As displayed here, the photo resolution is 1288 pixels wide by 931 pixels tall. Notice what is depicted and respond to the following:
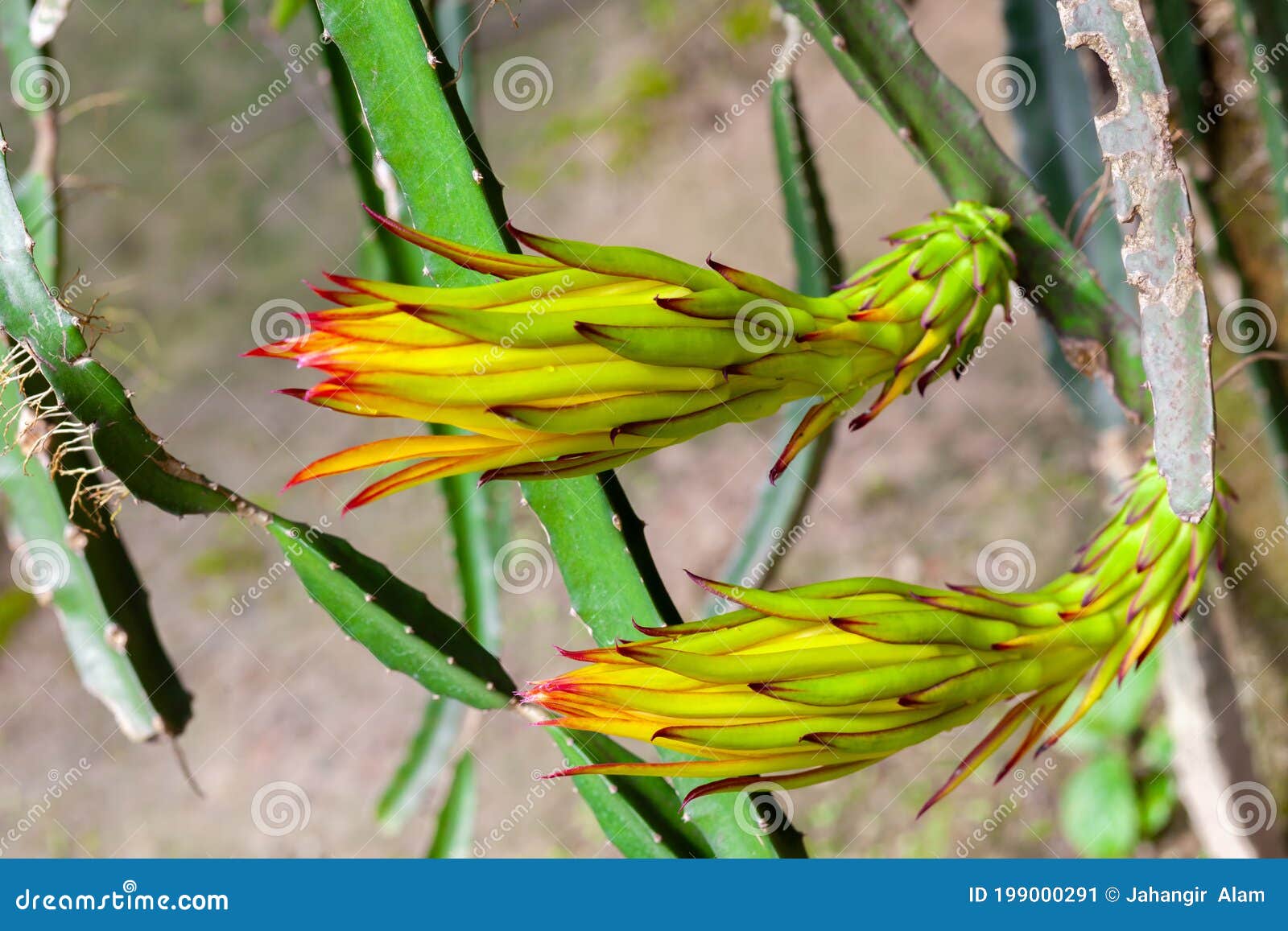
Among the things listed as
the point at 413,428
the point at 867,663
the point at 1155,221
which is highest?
the point at 1155,221

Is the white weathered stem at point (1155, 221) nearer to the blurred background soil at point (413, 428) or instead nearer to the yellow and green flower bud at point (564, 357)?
the yellow and green flower bud at point (564, 357)

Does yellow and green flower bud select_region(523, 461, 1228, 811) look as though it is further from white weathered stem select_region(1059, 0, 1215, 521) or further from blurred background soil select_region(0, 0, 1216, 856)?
blurred background soil select_region(0, 0, 1216, 856)

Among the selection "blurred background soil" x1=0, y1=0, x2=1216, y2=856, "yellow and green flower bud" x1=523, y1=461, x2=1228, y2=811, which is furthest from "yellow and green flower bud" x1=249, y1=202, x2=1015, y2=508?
"blurred background soil" x1=0, y1=0, x2=1216, y2=856

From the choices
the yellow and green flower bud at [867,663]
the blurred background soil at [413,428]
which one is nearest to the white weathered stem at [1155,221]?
the yellow and green flower bud at [867,663]

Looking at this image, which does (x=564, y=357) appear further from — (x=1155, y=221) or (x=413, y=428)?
(x=413, y=428)

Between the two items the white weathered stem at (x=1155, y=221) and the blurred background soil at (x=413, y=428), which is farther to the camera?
the blurred background soil at (x=413, y=428)

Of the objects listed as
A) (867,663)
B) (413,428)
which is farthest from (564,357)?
(413,428)
